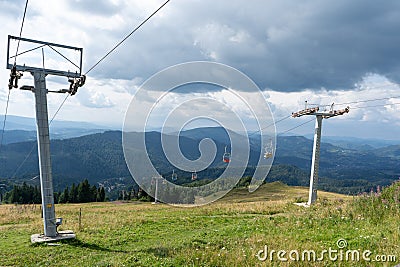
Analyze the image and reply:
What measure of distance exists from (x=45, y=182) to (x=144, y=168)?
4.50m

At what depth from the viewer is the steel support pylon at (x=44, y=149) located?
1526 centimetres

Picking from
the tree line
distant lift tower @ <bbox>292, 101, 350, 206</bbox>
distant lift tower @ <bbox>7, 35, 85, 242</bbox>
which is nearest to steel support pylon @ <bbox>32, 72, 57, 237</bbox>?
distant lift tower @ <bbox>7, 35, 85, 242</bbox>

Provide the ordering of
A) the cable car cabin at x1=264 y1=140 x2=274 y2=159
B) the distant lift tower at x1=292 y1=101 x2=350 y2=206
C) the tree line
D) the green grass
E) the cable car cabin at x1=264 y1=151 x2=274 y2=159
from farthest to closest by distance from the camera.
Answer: the tree line < the distant lift tower at x1=292 y1=101 x2=350 y2=206 < the cable car cabin at x1=264 y1=140 x2=274 y2=159 < the cable car cabin at x1=264 y1=151 x2=274 y2=159 < the green grass

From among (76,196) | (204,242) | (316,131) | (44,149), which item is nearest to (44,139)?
(44,149)

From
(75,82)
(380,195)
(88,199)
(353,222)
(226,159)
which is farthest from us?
(88,199)

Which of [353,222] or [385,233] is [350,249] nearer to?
[385,233]

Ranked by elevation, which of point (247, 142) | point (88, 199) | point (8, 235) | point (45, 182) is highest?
point (247, 142)

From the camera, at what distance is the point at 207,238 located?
12.5 meters

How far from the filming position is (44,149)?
15.2 metres

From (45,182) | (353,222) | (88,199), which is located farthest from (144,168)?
(88,199)

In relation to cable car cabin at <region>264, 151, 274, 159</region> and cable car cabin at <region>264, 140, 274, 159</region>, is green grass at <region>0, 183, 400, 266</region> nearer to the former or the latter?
cable car cabin at <region>264, 151, 274, 159</region>

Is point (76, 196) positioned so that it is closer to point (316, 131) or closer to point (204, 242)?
point (316, 131)

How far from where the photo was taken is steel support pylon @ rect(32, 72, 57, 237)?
50.1ft

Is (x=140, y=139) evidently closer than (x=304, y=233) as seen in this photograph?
No
